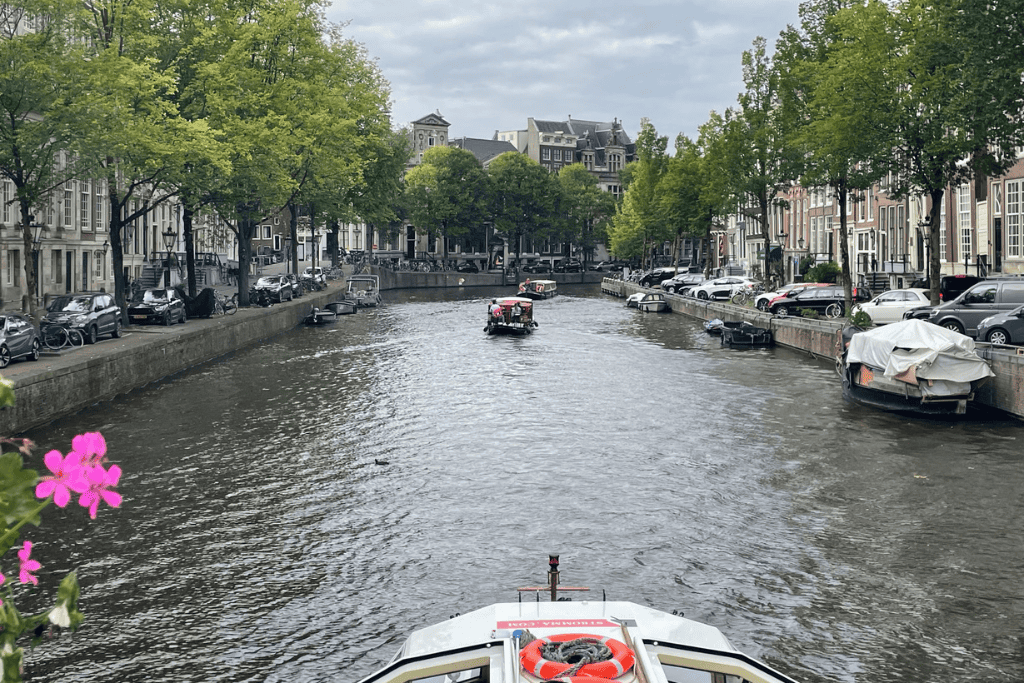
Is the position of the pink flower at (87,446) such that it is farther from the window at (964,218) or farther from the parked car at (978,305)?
the window at (964,218)

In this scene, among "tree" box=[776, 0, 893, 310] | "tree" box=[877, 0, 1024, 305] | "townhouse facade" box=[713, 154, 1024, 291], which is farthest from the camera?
"townhouse facade" box=[713, 154, 1024, 291]

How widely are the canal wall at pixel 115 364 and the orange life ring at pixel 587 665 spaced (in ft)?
38.2

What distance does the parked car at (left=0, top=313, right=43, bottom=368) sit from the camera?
30.9 meters

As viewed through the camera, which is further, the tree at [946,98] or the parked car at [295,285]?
the parked car at [295,285]

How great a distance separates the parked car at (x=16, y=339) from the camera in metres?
30.9

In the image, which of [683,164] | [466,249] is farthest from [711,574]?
[466,249]

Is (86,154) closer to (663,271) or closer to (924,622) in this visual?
(924,622)

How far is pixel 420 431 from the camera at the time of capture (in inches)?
1153

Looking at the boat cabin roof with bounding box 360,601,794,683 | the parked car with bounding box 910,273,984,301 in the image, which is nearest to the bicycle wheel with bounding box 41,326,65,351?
the boat cabin roof with bounding box 360,601,794,683

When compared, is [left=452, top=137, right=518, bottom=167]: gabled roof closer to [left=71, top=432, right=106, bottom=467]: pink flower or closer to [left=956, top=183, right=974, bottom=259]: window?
[left=956, top=183, right=974, bottom=259]: window

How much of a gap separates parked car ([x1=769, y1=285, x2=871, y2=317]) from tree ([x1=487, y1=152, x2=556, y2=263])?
9277 centimetres

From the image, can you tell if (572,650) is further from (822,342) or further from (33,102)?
(822,342)

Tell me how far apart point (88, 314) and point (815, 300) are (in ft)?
117

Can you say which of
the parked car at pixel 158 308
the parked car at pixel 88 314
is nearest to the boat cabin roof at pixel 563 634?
the parked car at pixel 88 314
